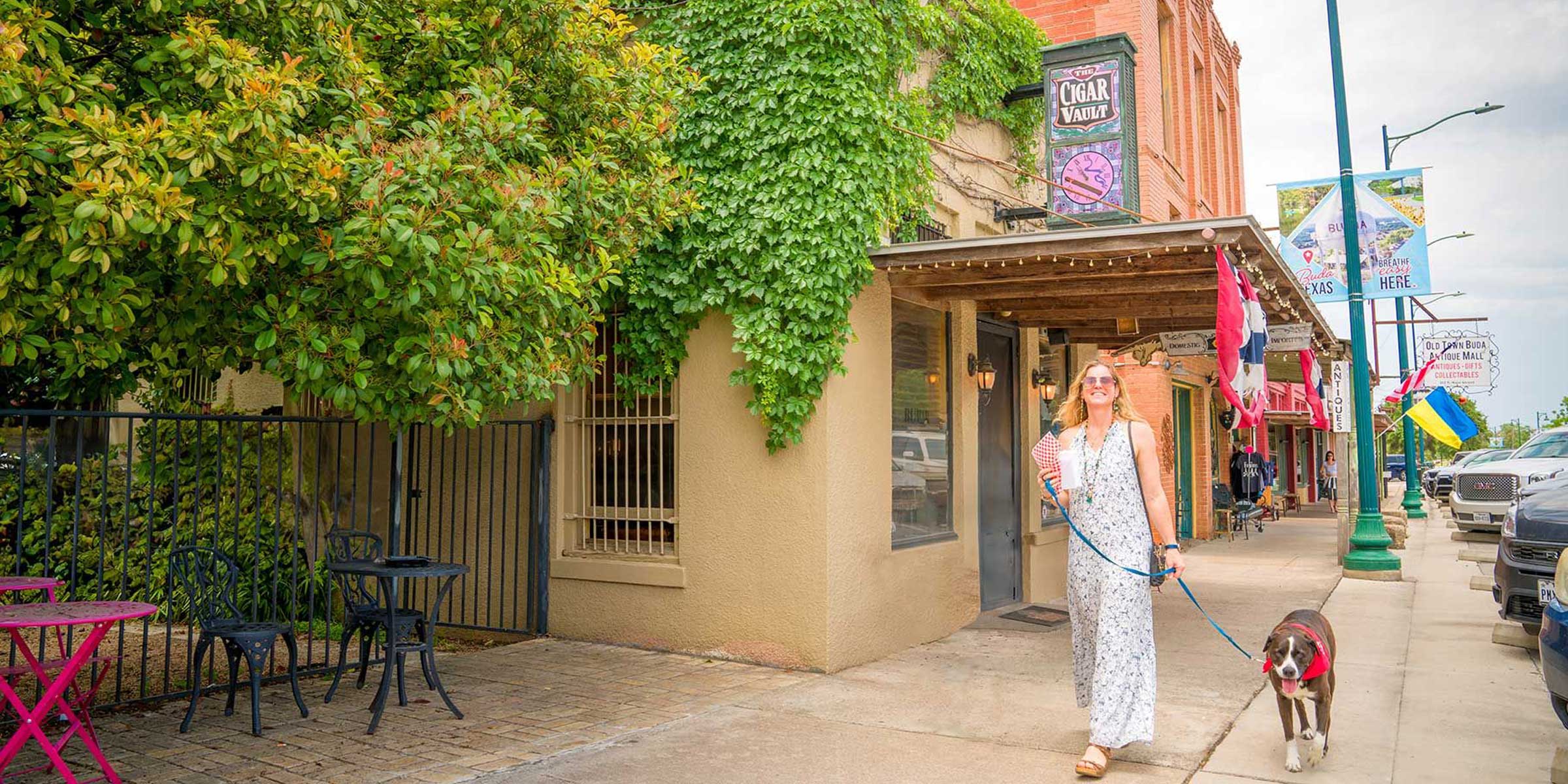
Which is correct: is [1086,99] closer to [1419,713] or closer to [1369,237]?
[1419,713]

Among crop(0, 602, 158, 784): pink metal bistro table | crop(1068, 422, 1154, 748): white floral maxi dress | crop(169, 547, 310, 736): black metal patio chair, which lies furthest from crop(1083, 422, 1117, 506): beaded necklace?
crop(0, 602, 158, 784): pink metal bistro table

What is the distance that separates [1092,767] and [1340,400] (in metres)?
11.5

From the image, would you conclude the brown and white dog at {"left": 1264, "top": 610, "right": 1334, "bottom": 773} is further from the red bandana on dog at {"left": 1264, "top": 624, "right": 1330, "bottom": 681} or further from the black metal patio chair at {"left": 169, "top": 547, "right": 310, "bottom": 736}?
the black metal patio chair at {"left": 169, "top": 547, "right": 310, "bottom": 736}

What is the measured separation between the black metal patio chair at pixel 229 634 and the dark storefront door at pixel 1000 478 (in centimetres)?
605

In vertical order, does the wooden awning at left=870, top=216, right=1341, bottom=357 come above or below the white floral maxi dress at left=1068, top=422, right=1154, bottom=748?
above

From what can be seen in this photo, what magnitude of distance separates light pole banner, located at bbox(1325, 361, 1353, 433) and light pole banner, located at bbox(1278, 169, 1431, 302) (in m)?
1.08

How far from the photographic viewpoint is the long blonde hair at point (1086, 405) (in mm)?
5219

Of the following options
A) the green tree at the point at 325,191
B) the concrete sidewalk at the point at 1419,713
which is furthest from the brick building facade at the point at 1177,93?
the green tree at the point at 325,191

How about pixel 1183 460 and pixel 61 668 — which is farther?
pixel 1183 460

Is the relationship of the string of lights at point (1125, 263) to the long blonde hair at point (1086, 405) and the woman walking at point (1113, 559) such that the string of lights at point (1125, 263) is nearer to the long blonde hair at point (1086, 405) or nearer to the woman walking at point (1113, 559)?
the long blonde hair at point (1086, 405)

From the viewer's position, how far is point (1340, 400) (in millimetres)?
14414

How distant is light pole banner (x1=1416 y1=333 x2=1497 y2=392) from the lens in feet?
72.8

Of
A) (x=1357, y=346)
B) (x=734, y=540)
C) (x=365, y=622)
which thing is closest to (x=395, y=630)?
(x=365, y=622)

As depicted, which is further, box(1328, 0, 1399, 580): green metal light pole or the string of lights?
box(1328, 0, 1399, 580): green metal light pole
